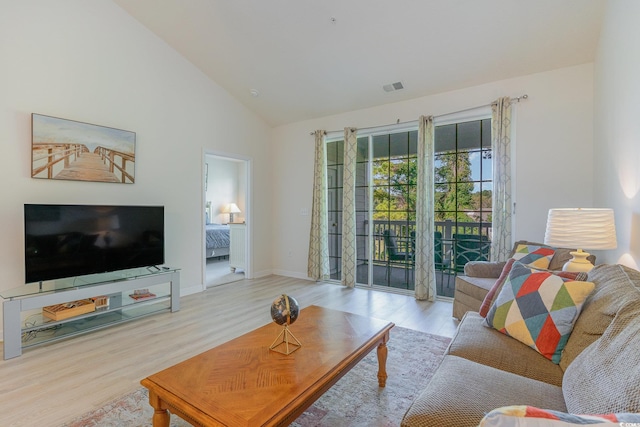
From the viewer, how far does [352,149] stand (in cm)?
490

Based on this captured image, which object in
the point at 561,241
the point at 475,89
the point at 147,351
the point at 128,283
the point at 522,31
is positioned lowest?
the point at 147,351

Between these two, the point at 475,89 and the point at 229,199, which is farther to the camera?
the point at 229,199

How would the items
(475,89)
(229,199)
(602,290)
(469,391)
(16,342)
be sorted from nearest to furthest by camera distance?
(469,391)
(602,290)
(16,342)
(475,89)
(229,199)

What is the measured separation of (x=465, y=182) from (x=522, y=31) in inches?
69.1

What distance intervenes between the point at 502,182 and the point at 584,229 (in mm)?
1615

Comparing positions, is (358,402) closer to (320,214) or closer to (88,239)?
(88,239)

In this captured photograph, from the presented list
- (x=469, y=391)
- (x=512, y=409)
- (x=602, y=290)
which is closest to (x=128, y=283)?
(x=469, y=391)

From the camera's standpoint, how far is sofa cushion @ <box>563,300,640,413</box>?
33.7 inches

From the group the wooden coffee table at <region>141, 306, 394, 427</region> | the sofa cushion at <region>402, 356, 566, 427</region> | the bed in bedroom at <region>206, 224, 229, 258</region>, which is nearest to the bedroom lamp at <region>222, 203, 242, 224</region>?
the bed in bedroom at <region>206, 224, 229, 258</region>

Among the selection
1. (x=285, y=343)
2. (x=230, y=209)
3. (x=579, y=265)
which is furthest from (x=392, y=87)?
(x=230, y=209)

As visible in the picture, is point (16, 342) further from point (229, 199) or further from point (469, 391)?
point (229, 199)

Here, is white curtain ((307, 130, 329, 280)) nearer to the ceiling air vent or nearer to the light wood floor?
the light wood floor

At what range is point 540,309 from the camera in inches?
66.9

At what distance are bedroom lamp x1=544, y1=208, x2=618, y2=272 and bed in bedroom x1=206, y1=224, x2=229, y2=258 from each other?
586 cm
